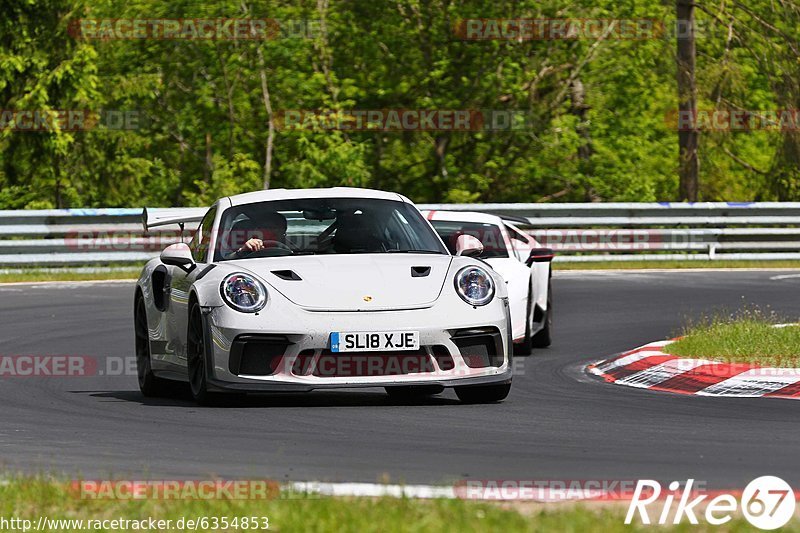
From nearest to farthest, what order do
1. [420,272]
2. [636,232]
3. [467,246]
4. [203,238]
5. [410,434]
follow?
[410,434], [420,272], [467,246], [203,238], [636,232]

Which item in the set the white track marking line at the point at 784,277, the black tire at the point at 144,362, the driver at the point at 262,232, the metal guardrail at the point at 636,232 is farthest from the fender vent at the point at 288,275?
the metal guardrail at the point at 636,232

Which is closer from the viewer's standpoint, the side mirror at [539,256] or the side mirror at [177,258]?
the side mirror at [177,258]

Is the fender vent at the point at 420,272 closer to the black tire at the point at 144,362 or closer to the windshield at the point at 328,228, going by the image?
the windshield at the point at 328,228

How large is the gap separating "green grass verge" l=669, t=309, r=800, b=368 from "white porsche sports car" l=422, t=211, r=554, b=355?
4.23 ft

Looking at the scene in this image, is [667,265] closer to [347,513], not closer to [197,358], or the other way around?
[197,358]

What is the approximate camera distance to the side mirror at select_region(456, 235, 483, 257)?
11023mm

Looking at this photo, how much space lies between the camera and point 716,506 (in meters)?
6.16

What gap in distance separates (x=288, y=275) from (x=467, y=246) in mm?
1385

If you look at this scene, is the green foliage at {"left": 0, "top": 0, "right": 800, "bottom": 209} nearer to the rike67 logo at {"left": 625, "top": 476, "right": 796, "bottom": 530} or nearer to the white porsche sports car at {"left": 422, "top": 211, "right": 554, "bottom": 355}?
the white porsche sports car at {"left": 422, "top": 211, "right": 554, "bottom": 355}

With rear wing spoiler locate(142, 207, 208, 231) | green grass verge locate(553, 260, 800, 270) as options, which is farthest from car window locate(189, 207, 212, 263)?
green grass verge locate(553, 260, 800, 270)

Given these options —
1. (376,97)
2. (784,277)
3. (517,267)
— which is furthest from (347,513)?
(376,97)

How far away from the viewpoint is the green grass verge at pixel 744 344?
39.0 feet

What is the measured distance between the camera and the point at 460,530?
18.4 ft

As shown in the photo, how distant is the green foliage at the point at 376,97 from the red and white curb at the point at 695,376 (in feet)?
56.7
